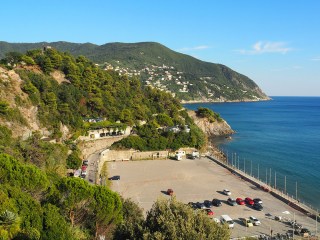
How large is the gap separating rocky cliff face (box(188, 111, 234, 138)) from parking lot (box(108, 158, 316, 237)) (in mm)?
32946

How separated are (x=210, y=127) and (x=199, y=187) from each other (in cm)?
5137

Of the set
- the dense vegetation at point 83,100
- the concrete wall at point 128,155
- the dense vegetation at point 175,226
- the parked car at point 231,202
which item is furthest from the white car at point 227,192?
the dense vegetation at point 175,226

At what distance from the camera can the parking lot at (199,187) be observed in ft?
100

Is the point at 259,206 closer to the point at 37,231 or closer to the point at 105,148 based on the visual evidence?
the point at 37,231

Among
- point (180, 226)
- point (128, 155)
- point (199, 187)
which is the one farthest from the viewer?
point (128, 155)

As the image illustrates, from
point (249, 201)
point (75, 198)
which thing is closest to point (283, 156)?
point (249, 201)

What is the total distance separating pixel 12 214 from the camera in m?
14.7

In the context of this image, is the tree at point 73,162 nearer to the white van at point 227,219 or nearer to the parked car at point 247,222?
the white van at point 227,219

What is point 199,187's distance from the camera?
40.6 meters

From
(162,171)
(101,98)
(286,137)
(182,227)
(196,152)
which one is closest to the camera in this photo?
(182,227)

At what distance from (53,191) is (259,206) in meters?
22.1

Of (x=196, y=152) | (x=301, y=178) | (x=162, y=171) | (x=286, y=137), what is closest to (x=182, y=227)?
(x=162, y=171)

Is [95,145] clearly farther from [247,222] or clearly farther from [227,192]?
[247,222]

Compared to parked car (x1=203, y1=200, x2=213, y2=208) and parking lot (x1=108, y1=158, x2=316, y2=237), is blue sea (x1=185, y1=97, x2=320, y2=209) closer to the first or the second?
parking lot (x1=108, y1=158, x2=316, y2=237)
